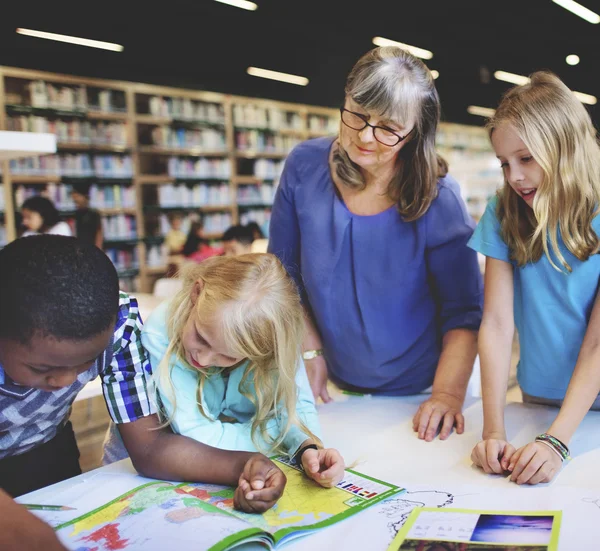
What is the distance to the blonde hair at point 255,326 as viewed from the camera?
3.51 feet

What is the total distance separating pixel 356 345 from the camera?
4.80 ft

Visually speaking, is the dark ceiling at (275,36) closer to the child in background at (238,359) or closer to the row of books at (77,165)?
the row of books at (77,165)

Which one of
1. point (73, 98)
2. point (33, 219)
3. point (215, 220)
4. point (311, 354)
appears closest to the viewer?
point (311, 354)

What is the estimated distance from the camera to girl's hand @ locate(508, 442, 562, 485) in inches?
39.1

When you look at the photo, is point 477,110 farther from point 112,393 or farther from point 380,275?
point 112,393

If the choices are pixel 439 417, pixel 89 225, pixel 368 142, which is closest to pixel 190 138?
pixel 89 225

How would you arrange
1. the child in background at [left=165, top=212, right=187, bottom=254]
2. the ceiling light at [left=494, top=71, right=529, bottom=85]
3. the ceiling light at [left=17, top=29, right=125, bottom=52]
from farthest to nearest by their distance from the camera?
the ceiling light at [left=494, top=71, right=529, bottom=85]
the child in background at [left=165, top=212, right=187, bottom=254]
the ceiling light at [left=17, top=29, right=125, bottom=52]

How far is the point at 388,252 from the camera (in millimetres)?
1396

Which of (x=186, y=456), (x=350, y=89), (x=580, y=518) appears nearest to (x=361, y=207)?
(x=350, y=89)

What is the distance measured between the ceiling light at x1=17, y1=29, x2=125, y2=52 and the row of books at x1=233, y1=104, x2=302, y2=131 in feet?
6.44

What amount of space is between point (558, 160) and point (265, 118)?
290 inches

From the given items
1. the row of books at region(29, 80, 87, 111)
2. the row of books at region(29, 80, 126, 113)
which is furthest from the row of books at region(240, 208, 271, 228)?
the row of books at region(29, 80, 87, 111)

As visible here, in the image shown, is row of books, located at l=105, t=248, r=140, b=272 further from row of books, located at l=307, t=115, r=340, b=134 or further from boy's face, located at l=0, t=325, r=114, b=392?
boy's face, located at l=0, t=325, r=114, b=392

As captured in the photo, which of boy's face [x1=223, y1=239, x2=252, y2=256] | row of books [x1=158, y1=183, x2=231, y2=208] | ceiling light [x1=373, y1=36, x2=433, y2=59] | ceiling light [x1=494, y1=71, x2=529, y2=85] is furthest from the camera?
ceiling light [x1=494, y1=71, x2=529, y2=85]
